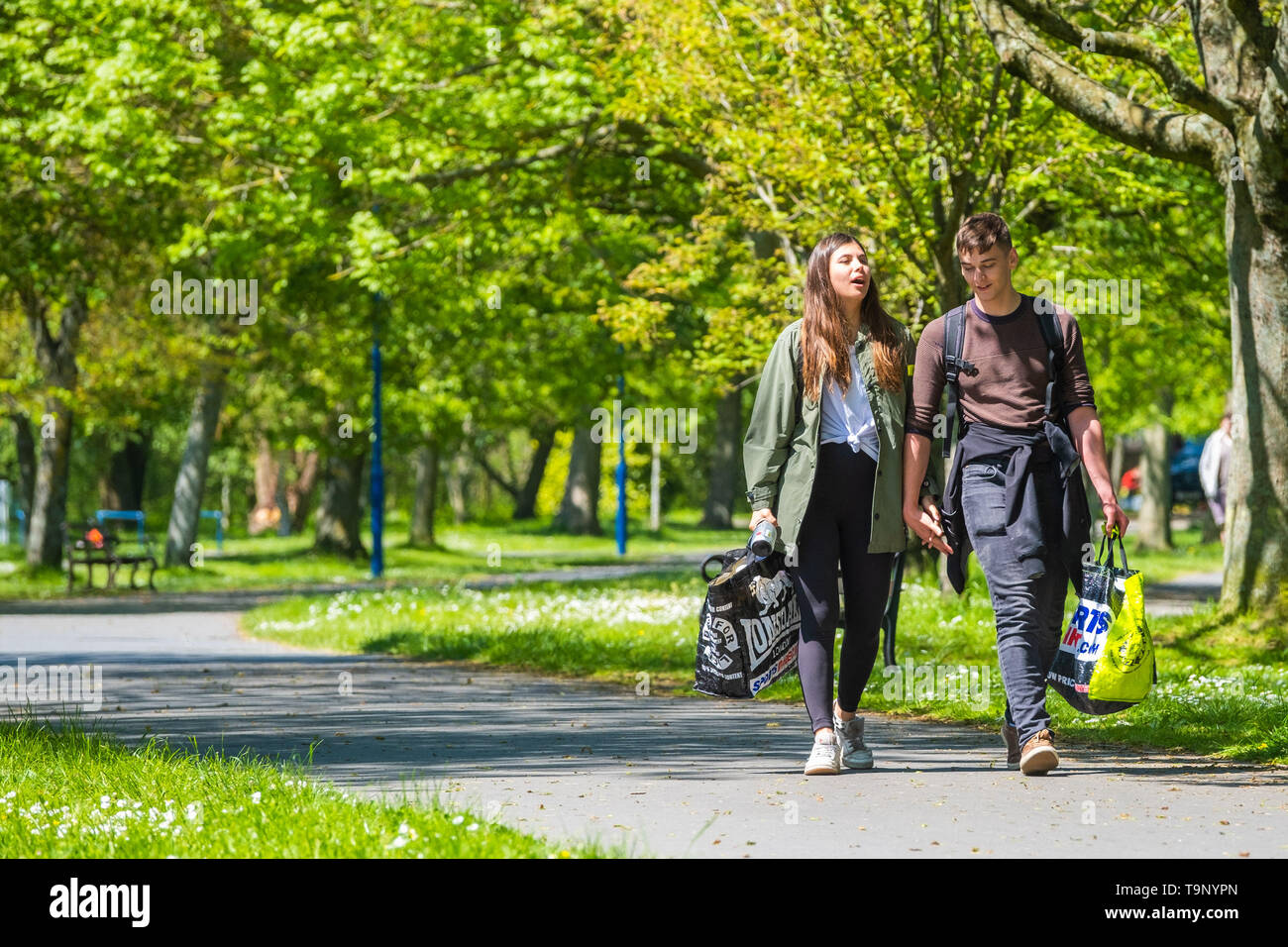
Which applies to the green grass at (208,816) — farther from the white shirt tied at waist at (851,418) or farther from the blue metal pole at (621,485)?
Result: the blue metal pole at (621,485)

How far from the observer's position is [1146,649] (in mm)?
6496

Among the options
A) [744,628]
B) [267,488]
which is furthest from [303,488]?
[744,628]

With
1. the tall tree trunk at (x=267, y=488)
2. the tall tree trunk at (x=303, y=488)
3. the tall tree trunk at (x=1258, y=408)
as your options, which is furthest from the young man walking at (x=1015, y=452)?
the tall tree trunk at (x=267, y=488)

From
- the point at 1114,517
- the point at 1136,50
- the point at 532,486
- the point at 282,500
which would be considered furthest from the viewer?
the point at 282,500

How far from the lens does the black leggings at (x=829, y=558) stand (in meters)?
6.68

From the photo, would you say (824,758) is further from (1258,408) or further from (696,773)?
(1258,408)

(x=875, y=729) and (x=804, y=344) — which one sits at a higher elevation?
(x=804, y=344)

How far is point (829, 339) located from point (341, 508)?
27.5m

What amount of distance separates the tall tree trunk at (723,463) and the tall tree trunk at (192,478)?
45.1 ft

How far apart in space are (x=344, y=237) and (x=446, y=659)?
899 cm

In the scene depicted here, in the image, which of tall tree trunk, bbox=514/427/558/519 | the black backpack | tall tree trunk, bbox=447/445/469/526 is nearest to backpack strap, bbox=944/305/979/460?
the black backpack

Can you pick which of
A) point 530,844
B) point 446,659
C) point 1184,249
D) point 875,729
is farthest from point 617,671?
point 1184,249

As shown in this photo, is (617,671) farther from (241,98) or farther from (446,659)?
(241,98)

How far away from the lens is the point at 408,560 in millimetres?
34344
